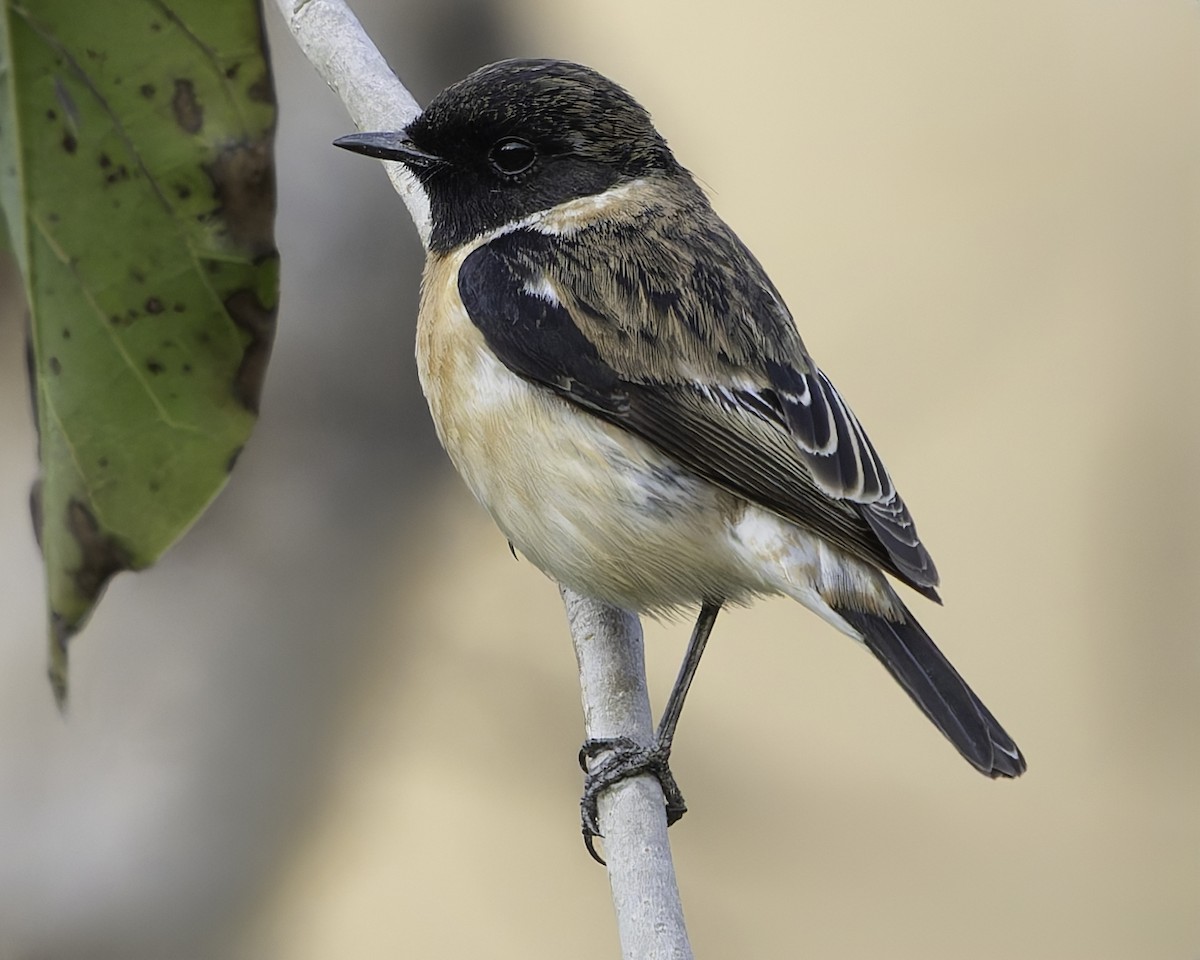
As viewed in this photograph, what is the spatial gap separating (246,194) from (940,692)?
171 centimetres

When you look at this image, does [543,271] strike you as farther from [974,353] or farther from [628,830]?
[974,353]

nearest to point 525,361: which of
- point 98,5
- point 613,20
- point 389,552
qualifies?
point 98,5

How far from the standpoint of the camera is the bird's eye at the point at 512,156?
3510mm

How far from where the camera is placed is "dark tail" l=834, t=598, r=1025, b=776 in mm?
2848

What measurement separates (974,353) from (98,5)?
4433 millimetres

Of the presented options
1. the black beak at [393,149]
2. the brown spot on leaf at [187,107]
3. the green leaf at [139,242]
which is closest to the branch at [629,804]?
the green leaf at [139,242]

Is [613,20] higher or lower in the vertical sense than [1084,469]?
higher

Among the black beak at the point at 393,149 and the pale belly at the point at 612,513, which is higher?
the black beak at the point at 393,149

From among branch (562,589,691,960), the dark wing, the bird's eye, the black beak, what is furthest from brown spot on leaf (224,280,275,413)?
the bird's eye

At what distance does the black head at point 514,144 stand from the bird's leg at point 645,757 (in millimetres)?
1082

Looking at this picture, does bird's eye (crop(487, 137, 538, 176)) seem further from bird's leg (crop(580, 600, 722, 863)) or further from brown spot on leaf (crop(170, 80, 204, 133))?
→ brown spot on leaf (crop(170, 80, 204, 133))

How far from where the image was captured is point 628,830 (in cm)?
262

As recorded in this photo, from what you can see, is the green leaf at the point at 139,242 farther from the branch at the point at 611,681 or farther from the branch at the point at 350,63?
the branch at the point at 350,63

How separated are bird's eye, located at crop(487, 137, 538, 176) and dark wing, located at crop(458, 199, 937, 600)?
0.68 ft
